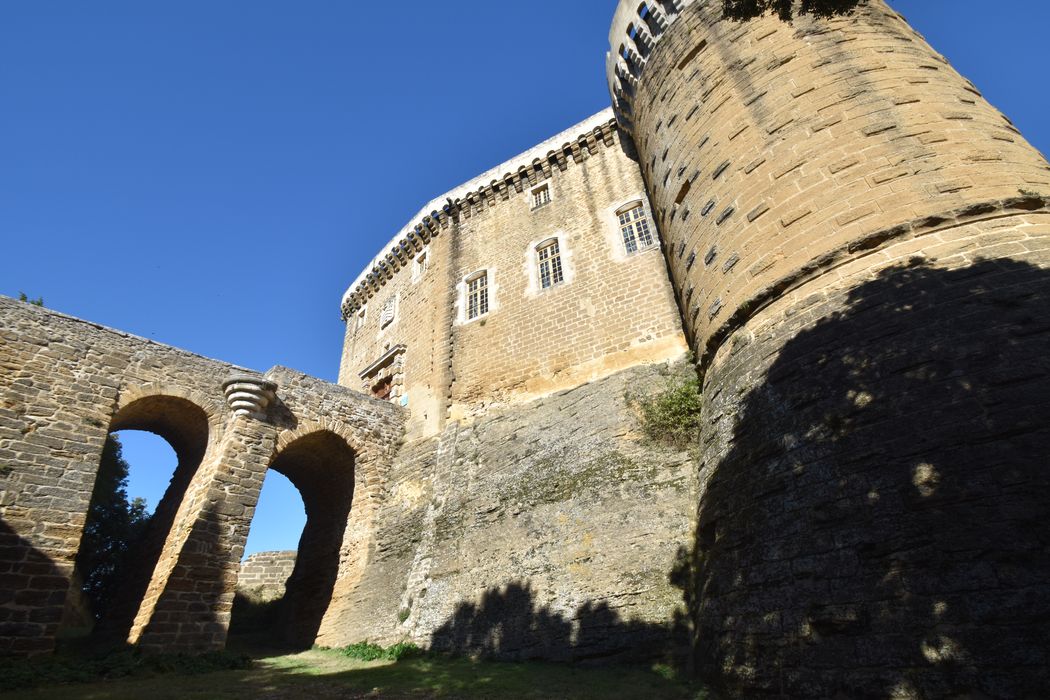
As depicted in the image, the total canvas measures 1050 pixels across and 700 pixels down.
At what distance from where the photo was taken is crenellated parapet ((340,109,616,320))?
13.9 metres

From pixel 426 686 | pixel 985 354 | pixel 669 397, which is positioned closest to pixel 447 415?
pixel 669 397

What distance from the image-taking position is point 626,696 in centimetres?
519

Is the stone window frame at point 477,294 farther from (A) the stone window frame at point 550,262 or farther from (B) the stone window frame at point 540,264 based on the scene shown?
(A) the stone window frame at point 550,262

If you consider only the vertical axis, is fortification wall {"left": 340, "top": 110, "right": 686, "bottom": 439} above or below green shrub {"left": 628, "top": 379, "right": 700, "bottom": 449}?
above

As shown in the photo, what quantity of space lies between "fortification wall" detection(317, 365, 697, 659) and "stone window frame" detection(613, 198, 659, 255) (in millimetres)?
3149

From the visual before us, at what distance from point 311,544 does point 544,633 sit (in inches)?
305

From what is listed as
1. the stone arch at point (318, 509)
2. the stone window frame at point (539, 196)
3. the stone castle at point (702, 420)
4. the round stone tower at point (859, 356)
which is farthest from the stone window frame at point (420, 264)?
the round stone tower at point (859, 356)

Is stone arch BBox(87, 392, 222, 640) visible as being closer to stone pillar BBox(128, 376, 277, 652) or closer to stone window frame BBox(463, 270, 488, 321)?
stone pillar BBox(128, 376, 277, 652)

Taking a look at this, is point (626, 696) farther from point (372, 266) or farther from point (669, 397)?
point (372, 266)

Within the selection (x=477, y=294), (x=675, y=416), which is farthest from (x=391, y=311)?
(x=675, y=416)

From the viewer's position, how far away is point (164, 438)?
11.3 metres

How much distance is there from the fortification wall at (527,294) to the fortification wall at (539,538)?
2.67 ft

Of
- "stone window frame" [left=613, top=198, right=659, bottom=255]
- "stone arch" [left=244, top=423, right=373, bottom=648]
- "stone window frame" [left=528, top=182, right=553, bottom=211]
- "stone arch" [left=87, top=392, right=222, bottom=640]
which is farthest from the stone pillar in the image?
"stone window frame" [left=528, top=182, right=553, bottom=211]

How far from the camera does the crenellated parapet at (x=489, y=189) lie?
1393 centimetres
